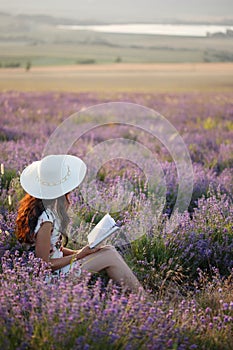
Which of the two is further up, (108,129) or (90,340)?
(90,340)

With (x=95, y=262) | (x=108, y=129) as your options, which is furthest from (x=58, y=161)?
A: (x=108, y=129)

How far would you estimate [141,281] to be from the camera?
3.90 m

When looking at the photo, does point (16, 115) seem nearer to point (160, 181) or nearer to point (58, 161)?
point (160, 181)

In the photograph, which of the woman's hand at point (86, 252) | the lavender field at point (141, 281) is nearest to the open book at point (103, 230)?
the woman's hand at point (86, 252)

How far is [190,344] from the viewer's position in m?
2.89

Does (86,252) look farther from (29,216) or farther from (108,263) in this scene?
(29,216)

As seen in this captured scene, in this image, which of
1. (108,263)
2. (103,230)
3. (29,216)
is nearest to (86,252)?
(108,263)

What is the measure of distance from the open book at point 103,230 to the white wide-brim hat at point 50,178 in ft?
0.97

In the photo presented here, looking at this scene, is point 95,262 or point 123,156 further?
point 123,156

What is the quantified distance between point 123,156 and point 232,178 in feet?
4.54

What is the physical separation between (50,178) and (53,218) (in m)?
0.26

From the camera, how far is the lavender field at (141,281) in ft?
8.63

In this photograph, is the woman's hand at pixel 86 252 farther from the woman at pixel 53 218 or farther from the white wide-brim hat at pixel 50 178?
the white wide-brim hat at pixel 50 178

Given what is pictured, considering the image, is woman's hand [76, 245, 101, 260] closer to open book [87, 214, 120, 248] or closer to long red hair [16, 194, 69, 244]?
open book [87, 214, 120, 248]
